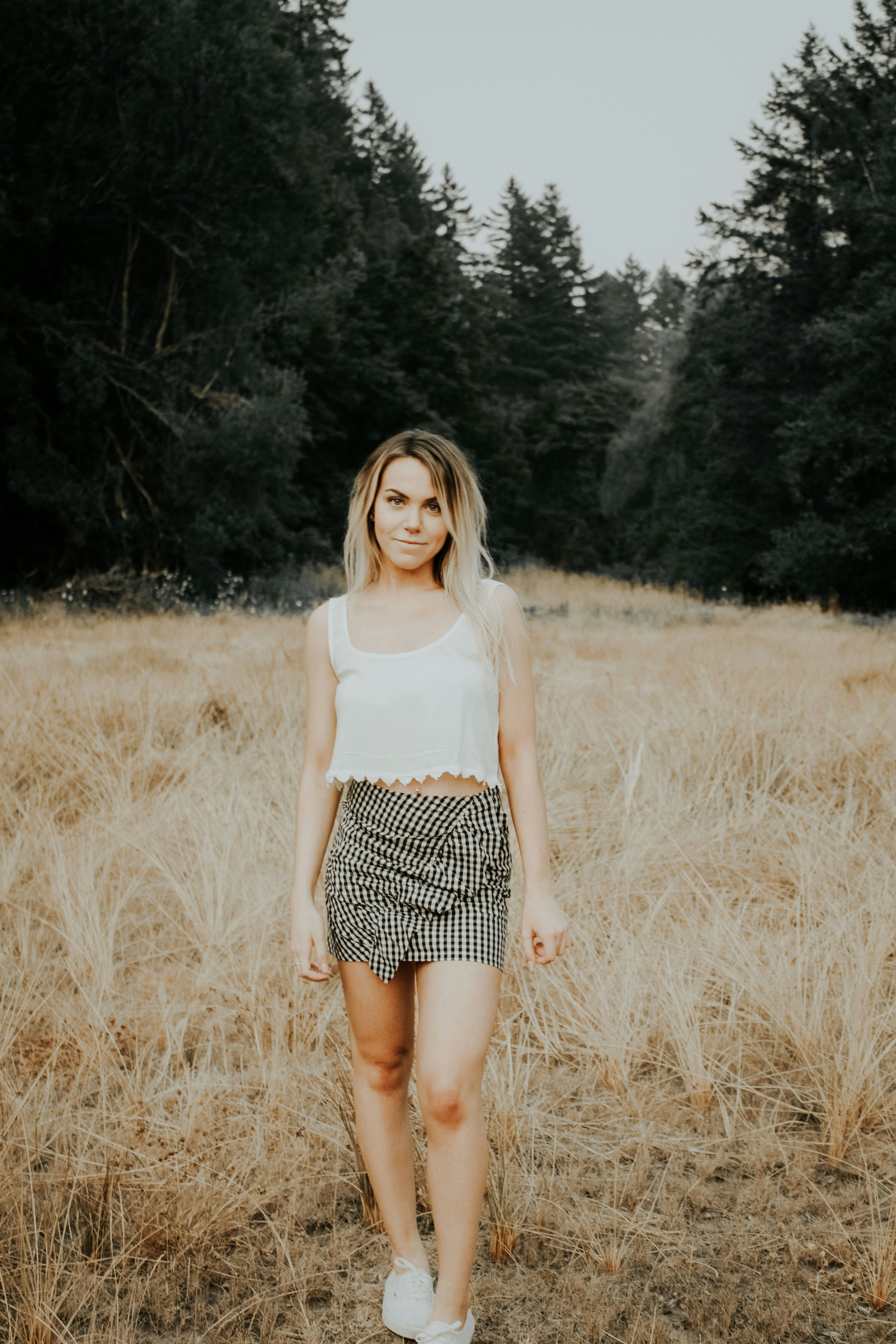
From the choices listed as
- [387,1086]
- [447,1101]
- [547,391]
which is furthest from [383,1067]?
[547,391]

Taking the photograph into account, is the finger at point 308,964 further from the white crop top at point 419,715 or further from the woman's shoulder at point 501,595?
the woman's shoulder at point 501,595

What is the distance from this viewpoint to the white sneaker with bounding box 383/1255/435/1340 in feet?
5.83

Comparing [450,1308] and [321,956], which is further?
[321,956]

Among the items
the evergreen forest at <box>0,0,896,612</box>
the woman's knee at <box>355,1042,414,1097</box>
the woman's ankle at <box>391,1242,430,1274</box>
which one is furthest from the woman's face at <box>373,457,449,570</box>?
the evergreen forest at <box>0,0,896,612</box>

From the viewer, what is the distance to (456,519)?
185 cm

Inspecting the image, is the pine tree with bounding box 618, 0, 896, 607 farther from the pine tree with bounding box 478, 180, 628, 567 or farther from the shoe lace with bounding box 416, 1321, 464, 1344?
the shoe lace with bounding box 416, 1321, 464, 1344

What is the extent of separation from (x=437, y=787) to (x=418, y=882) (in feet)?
0.60

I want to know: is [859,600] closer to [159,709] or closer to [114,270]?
[114,270]

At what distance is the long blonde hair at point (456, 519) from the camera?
1.81 meters

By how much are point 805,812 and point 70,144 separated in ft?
44.8

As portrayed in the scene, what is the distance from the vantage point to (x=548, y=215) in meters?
41.9

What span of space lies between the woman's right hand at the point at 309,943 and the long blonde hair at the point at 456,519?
23.7 inches

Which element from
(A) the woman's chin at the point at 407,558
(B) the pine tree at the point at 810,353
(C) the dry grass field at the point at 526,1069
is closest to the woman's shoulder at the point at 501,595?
(A) the woman's chin at the point at 407,558

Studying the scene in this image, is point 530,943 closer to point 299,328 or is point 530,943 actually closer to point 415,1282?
point 415,1282
